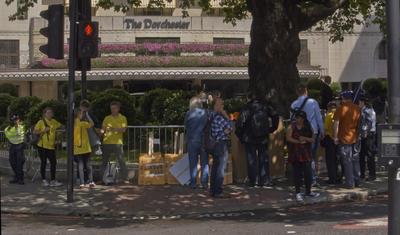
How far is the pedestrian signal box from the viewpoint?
4.56m

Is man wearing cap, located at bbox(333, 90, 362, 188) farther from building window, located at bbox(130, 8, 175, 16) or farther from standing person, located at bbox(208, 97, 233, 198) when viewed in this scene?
building window, located at bbox(130, 8, 175, 16)

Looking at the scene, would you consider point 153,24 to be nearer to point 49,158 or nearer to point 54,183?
point 49,158

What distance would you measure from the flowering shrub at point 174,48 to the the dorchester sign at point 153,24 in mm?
1738

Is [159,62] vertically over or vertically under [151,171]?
over

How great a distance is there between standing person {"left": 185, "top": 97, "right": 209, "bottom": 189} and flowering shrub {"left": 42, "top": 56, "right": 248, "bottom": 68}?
18.4 m

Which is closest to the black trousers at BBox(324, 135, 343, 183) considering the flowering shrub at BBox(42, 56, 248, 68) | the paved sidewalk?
the paved sidewalk

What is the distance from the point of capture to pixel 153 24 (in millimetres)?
29734

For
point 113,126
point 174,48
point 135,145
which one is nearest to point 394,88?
point 113,126

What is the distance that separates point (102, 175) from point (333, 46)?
23.7 m

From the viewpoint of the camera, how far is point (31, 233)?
264 inches

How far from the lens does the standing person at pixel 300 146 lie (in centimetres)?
825

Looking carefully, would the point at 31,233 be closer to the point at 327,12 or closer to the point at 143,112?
the point at 143,112

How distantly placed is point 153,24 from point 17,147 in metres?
20.4

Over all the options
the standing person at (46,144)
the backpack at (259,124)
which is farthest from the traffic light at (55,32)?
the backpack at (259,124)
